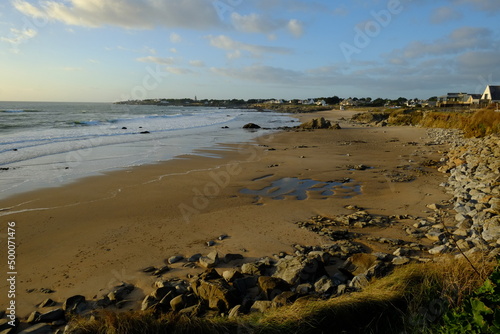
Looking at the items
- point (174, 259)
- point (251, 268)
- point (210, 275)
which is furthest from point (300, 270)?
point (174, 259)

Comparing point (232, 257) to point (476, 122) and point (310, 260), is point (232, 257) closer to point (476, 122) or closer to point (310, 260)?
point (310, 260)

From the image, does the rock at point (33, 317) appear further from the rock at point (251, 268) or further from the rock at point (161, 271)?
the rock at point (251, 268)

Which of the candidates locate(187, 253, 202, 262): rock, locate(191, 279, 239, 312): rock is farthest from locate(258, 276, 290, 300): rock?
locate(187, 253, 202, 262): rock

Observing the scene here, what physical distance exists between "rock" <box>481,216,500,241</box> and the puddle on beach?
411cm

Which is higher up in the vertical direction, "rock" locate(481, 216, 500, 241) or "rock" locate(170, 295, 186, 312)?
"rock" locate(481, 216, 500, 241)

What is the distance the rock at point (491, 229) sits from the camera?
5797 millimetres

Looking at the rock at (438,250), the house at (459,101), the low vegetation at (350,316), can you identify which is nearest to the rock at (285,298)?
the low vegetation at (350,316)

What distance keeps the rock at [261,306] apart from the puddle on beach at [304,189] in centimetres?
584

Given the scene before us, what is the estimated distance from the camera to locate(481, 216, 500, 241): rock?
5.80 m

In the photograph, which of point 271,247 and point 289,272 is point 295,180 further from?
point 289,272

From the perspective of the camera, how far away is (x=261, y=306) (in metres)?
4.24

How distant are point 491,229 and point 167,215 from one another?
24.7 ft

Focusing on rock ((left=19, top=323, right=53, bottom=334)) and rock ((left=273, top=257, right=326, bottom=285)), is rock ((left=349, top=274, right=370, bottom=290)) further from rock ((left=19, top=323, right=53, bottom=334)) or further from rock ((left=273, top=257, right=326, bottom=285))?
rock ((left=19, top=323, right=53, bottom=334))

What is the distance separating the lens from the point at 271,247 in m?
6.61
